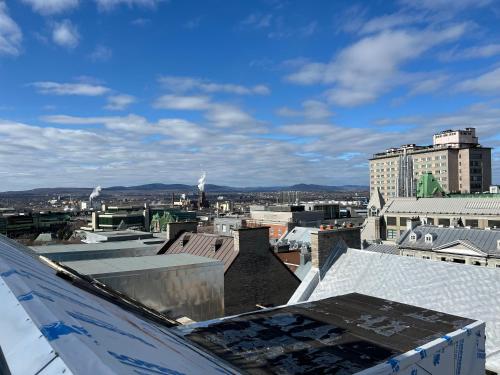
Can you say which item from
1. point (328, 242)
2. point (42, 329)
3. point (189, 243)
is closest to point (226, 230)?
point (189, 243)

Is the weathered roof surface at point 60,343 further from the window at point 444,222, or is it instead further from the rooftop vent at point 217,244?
the window at point 444,222

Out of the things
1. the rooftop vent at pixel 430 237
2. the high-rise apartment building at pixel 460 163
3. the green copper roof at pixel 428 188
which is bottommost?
the rooftop vent at pixel 430 237

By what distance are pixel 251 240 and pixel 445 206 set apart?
217 ft

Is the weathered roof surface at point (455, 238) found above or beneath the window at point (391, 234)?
above

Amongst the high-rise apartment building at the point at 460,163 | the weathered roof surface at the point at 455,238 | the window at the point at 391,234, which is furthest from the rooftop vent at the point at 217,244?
the high-rise apartment building at the point at 460,163

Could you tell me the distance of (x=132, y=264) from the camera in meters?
16.4

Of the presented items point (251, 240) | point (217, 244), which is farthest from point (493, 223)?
point (217, 244)

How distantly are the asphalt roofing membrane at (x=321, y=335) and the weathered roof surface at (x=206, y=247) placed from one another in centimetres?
1015

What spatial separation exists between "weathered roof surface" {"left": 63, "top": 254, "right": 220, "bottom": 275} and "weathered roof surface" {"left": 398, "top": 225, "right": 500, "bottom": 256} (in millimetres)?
40815

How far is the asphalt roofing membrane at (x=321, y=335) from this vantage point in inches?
300

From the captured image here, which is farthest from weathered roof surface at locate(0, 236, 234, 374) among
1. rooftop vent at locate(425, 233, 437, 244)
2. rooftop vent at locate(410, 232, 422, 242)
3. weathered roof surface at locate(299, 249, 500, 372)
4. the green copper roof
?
the green copper roof

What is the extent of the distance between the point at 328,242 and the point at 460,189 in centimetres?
18480

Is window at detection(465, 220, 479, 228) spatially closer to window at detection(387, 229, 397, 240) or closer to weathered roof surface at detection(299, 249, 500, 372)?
window at detection(387, 229, 397, 240)

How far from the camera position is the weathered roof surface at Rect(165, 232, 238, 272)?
21.6 m
